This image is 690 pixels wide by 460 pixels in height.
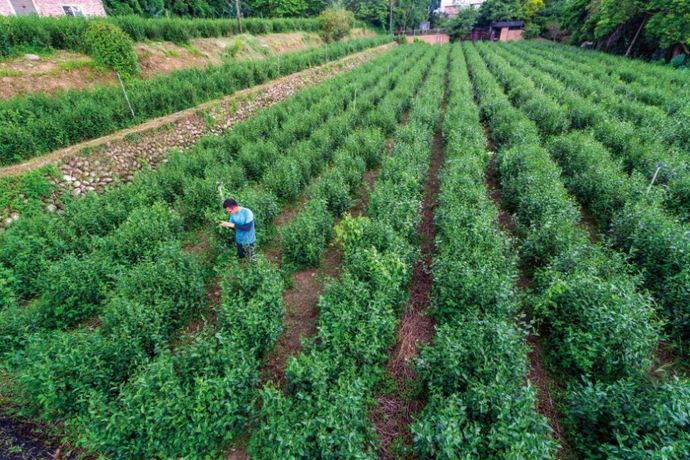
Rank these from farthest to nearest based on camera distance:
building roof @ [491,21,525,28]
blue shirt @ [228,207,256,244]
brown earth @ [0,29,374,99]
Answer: building roof @ [491,21,525,28], brown earth @ [0,29,374,99], blue shirt @ [228,207,256,244]

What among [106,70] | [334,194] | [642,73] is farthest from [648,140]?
[106,70]

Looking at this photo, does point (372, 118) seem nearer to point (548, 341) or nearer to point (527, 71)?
point (548, 341)

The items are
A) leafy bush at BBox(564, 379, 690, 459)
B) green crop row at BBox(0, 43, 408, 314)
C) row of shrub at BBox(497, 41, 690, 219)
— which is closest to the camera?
leafy bush at BBox(564, 379, 690, 459)

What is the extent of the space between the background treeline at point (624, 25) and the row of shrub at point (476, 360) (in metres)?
31.8

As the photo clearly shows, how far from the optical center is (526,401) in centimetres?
374

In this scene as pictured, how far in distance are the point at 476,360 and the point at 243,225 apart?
16.8ft

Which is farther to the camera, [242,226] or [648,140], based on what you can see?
[648,140]

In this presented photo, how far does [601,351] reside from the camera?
4.62 m

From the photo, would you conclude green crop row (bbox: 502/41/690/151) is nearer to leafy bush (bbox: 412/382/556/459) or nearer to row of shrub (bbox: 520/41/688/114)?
row of shrub (bbox: 520/41/688/114)

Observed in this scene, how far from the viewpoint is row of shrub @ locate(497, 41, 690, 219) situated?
8469 millimetres

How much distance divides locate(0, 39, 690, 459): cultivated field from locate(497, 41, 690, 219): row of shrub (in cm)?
11

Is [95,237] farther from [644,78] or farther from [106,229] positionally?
[644,78]

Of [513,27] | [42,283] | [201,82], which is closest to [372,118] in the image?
[201,82]

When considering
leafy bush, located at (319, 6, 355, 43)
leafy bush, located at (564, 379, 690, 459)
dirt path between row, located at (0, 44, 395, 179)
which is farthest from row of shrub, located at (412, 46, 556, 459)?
leafy bush, located at (319, 6, 355, 43)
